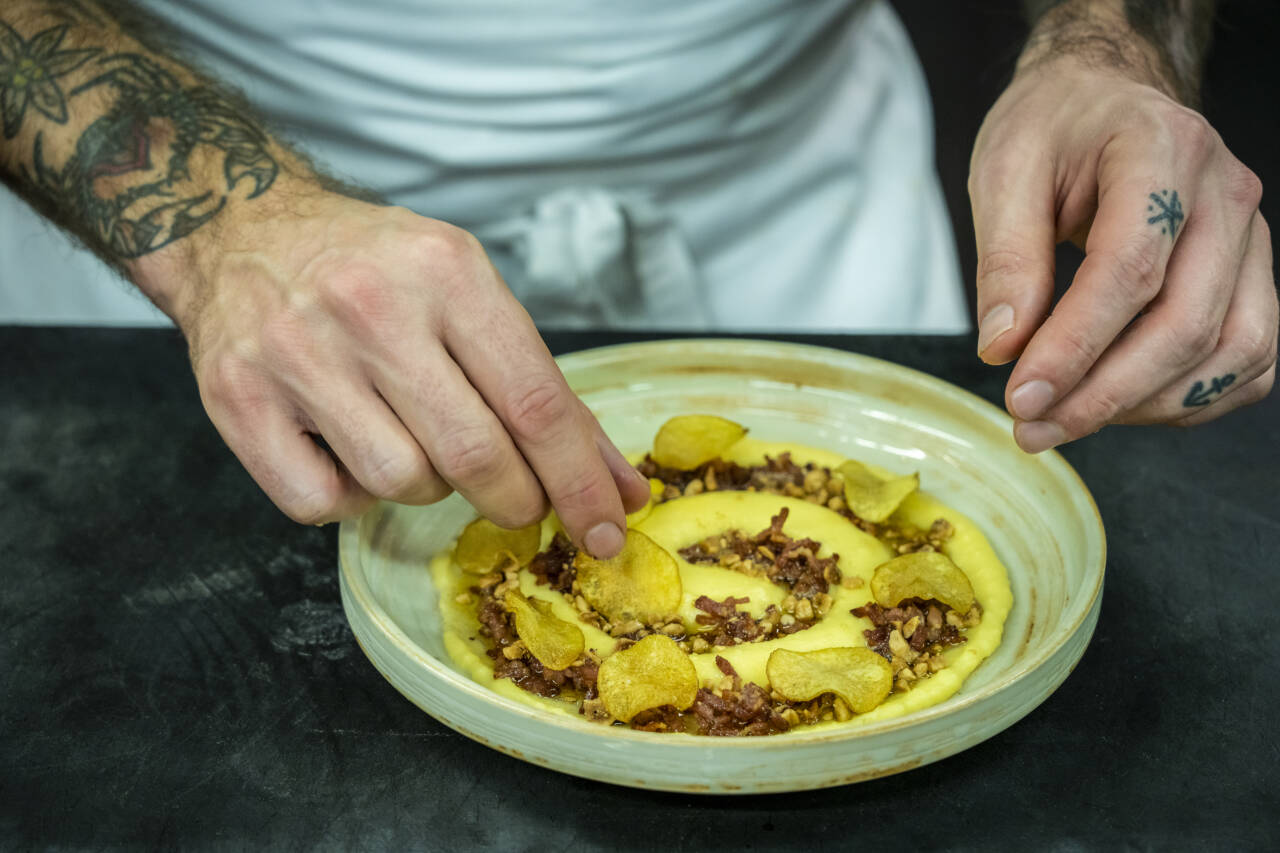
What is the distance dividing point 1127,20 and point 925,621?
92 centimetres

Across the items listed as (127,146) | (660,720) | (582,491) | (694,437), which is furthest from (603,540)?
(127,146)

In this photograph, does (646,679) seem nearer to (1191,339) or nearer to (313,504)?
(313,504)

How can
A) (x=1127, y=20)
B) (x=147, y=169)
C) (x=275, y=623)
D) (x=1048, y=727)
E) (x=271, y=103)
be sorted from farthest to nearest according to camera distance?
(x=271, y=103)
(x=1127, y=20)
(x=147, y=169)
(x=275, y=623)
(x=1048, y=727)

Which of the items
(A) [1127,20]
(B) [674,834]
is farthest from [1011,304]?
(A) [1127,20]

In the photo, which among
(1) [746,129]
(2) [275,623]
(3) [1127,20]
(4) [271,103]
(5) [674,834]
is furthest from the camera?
(1) [746,129]

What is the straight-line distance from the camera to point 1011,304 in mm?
986

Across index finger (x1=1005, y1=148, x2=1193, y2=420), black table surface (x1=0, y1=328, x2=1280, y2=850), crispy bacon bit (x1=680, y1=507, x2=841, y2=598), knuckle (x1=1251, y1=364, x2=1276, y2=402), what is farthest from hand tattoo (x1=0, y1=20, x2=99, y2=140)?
knuckle (x1=1251, y1=364, x2=1276, y2=402)

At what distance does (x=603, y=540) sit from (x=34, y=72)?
0.90m

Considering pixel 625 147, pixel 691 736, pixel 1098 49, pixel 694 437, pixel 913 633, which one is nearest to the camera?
pixel 691 736

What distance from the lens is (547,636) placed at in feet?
3.10

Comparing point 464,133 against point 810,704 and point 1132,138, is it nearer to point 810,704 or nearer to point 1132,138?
point 1132,138

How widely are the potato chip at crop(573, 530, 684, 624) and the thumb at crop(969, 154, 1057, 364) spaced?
343 mm

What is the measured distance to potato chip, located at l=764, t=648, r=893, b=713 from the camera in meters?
0.89

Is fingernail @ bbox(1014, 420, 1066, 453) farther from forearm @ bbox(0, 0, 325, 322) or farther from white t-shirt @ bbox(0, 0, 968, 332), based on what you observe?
white t-shirt @ bbox(0, 0, 968, 332)
